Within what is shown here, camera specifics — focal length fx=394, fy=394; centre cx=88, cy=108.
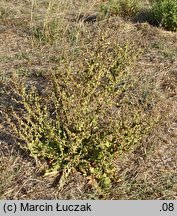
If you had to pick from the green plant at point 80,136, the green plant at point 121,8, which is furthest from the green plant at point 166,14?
the green plant at point 80,136

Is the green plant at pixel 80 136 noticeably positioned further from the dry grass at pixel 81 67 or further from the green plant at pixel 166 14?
the green plant at pixel 166 14

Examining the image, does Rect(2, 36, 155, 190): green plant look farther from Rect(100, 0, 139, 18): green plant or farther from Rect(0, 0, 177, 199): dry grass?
Rect(100, 0, 139, 18): green plant

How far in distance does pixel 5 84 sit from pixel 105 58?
1084mm

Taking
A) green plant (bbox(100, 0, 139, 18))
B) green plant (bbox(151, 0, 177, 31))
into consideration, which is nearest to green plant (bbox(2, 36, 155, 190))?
green plant (bbox(151, 0, 177, 31))

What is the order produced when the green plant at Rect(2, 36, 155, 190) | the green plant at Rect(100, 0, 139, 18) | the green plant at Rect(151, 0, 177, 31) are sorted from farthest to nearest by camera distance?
the green plant at Rect(100, 0, 139, 18)
the green plant at Rect(151, 0, 177, 31)
the green plant at Rect(2, 36, 155, 190)

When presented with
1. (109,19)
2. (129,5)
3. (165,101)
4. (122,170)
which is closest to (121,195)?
(122,170)

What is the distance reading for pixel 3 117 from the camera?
3570 millimetres

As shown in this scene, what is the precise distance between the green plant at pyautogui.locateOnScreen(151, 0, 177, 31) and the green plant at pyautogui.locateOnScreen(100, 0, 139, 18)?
371 mm

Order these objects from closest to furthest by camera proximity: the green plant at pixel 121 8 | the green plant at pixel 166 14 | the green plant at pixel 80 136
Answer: the green plant at pixel 80 136 → the green plant at pixel 166 14 → the green plant at pixel 121 8

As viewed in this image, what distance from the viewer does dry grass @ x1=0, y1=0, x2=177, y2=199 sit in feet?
9.75

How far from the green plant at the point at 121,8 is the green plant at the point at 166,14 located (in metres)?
0.37

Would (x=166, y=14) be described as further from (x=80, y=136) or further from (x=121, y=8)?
(x=80, y=136)

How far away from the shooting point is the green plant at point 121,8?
571cm

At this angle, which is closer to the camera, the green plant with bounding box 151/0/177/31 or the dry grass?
the dry grass
